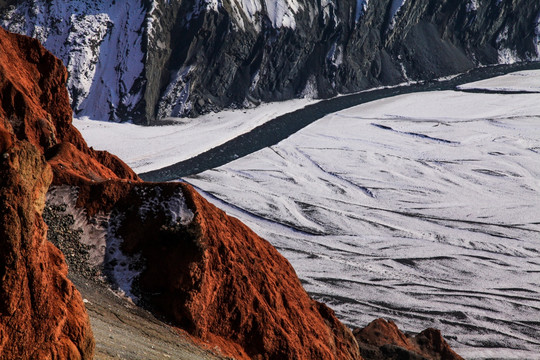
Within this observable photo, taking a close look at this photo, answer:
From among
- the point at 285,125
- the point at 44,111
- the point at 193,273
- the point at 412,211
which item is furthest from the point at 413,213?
the point at 193,273

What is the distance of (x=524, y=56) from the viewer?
11056 cm

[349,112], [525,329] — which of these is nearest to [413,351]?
[525,329]

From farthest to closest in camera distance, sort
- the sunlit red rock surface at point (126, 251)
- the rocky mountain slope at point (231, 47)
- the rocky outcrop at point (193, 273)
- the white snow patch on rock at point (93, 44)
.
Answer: the rocky mountain slope at point (231, 47)
the white snow patch on rock at point (93, 44)
the rocky outcrop at point (193, 273)
the sunlit red rock surface at point (126, 251)

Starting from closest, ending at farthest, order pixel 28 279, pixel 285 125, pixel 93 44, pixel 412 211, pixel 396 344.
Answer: pixel 28 279 → pixel 396 344 → pixel 412 211 → pixel 93 44 → pixel 285 125

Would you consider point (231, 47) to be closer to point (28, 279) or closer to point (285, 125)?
point (285, 125)

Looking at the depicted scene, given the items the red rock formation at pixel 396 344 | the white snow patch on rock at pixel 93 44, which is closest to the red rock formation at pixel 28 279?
the red rock formation at pixel 396 344

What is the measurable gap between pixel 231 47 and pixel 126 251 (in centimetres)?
6311

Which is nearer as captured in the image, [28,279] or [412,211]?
[28,279]

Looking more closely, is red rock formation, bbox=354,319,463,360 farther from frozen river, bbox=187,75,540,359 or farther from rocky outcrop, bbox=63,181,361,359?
rocky outcrop, bbox=63,181,361,359

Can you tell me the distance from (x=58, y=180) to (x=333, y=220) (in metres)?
30.4

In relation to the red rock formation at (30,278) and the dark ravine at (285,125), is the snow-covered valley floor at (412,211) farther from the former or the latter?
the red rock formation at (30,278)

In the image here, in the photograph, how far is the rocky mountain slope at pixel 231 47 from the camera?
70.4 m

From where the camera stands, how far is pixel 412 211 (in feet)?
162

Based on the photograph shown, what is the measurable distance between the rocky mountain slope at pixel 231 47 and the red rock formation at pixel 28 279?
59667 millimetres
